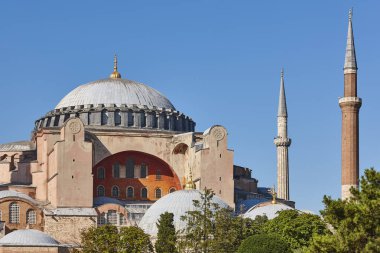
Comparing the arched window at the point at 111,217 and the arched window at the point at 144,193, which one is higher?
the arched window at the point at 144,193

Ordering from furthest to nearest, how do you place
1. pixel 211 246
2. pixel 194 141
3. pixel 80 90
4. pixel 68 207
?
pixel 80 90 < pixel 194 141 < pixel 68 207 < pixel 211 246

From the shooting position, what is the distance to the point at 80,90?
174ft

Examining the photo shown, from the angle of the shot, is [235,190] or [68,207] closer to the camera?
[68,207]

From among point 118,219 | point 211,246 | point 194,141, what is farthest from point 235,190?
→ point 211,246

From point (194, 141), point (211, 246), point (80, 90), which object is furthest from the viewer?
point (80, 90)

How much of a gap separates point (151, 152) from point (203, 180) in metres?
3.11

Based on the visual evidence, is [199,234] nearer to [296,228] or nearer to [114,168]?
[296,228]

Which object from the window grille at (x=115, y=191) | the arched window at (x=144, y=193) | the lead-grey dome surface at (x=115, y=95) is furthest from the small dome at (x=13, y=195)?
the lead-grey dome surface at (x=115, y=95)

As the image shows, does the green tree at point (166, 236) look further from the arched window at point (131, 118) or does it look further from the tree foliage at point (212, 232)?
the arched window at point (131, 118)

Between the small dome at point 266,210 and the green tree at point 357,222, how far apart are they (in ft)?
63.2

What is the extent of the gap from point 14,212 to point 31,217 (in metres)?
0.68

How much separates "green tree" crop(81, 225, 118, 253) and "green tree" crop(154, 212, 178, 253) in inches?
60.2

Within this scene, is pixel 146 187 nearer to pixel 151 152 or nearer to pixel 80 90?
pixel 151 152

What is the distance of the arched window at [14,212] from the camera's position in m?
46.2
